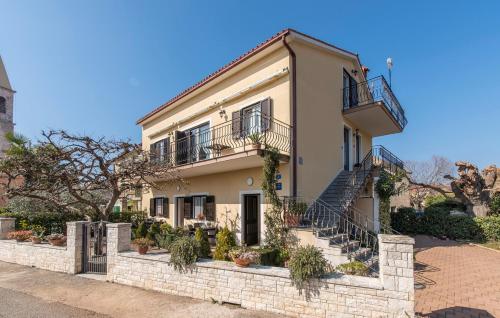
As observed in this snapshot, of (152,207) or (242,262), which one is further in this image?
(152,207)

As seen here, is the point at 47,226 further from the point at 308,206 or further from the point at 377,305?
the point at 377,305

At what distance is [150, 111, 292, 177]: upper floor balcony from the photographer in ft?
31.3

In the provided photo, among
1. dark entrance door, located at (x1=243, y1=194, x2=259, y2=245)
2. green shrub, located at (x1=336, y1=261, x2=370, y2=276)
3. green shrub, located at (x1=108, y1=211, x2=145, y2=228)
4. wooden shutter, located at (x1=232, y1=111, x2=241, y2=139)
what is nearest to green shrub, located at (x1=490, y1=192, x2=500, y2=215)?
dark entrance door, located at (x1=243, y1=194, x2=259, y2=245)

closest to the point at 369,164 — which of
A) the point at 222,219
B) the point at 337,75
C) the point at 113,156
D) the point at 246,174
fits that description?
the point at 337,75

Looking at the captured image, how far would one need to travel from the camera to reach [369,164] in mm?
12438

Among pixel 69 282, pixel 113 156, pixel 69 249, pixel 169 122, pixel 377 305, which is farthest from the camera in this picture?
pixel 169 122

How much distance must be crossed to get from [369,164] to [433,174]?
3612cm

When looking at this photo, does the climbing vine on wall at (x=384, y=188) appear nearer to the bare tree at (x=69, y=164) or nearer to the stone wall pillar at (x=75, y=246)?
the bare tree at (x=69, y=164)

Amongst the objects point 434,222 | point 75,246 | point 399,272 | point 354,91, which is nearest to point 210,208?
point 75,246

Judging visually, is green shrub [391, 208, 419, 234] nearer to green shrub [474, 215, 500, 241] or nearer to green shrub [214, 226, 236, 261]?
green shrub [474, 215, 500, 241]

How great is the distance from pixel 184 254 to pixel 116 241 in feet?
8.24

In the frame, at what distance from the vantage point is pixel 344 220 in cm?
912

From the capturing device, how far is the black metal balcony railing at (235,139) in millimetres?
9914

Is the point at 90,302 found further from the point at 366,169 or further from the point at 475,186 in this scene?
the point at 475,186
